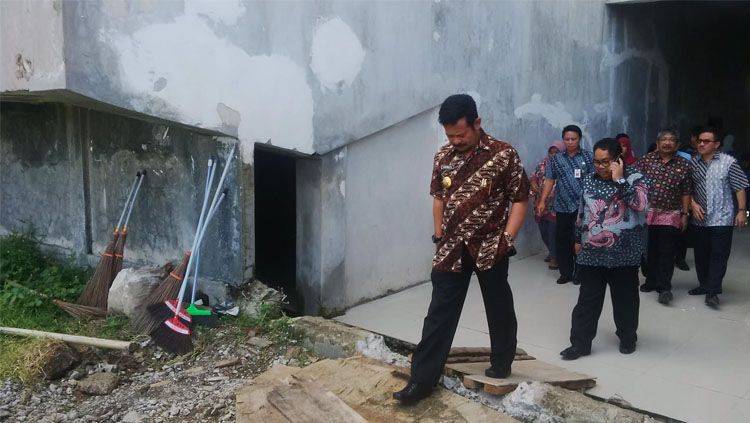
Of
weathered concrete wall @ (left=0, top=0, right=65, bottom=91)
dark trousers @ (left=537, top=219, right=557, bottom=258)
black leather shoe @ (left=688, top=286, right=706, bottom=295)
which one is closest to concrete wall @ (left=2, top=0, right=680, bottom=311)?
weathered concrete wall @ (left=0, top=0, right=65, bottom=91)

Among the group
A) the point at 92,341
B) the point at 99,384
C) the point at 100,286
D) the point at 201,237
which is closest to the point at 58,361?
the point at 92,341

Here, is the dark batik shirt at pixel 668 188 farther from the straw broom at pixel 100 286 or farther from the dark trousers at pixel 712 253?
the straw broom at pixel 100 286

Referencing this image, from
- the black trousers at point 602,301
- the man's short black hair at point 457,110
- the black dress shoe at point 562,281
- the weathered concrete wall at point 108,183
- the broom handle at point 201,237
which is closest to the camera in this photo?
the man's short black hair at point 457,110

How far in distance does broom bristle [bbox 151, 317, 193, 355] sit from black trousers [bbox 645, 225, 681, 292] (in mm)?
3998

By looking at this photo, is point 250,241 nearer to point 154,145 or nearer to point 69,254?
point 154,145

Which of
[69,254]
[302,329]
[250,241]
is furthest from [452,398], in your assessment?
[69,254]

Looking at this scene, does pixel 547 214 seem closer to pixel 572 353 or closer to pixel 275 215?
pixel 572 353

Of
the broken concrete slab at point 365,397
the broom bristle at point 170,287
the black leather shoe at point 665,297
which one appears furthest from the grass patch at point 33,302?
the black leather shoe at point 665,297

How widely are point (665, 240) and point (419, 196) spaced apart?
87.7 inches

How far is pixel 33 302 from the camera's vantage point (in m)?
5.70

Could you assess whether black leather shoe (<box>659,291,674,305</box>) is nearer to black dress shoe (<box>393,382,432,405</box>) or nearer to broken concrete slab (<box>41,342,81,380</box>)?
black dress shoe (<box>393,382,432,405</box>)

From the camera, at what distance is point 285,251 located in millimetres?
7266

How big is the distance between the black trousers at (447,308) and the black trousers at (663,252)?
2.65 meters

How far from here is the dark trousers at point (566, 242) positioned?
21.0 feet
